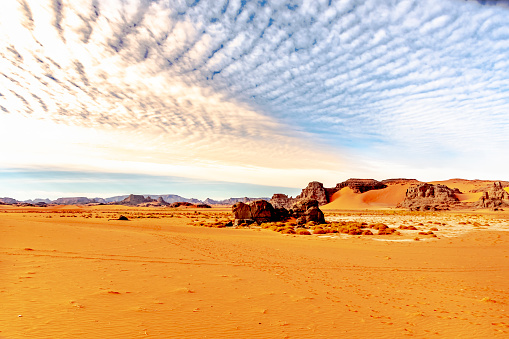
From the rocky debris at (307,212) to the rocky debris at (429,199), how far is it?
5350 centimetres

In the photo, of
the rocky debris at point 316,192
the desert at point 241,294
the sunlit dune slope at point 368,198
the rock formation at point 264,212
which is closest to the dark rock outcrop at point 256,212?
the rock formation at point 264,212

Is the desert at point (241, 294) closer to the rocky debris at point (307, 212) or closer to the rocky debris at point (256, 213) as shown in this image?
the rocky debris at point (307, 212)

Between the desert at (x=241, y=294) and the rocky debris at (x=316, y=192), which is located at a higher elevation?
the rocky debris at (x=316, y=192)

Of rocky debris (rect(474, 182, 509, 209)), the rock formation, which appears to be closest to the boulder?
the rock formation

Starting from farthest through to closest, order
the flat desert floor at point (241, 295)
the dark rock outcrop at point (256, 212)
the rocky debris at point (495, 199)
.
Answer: the rocky debris at point (495, 199) → the dark rock outcrop at point (256, 212) → the flat desert floor at point (241, 295)

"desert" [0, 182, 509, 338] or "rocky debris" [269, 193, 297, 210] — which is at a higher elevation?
"rocky debris" [269, 193, 297, 210]

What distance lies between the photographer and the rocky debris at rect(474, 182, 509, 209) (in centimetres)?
6729

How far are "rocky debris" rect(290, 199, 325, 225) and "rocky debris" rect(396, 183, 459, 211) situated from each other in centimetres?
5350

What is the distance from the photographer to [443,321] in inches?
241

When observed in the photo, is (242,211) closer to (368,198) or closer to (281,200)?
(281,200)

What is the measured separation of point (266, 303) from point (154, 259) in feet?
21.5

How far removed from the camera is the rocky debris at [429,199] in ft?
247

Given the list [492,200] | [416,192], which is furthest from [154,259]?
[416,192]

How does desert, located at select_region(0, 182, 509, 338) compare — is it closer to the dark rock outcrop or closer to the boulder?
the dark rock outcrop
